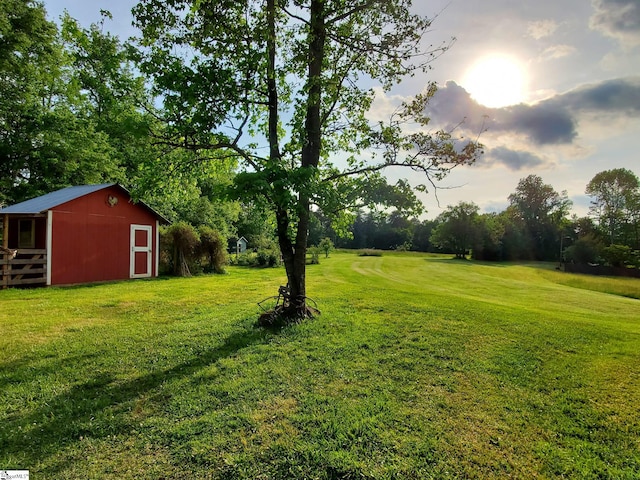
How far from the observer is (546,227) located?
5653 centimetres

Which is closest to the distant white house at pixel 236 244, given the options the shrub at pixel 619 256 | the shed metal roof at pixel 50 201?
the shed metal roof at pixel 50 201

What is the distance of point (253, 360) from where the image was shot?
4.81 m

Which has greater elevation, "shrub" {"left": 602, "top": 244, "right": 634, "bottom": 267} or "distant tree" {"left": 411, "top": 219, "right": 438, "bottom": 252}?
"distant tree" {"left": 411, "top": 219, "right": 438, "bottom": 252}

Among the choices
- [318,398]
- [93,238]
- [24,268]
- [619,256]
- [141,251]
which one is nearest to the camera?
[318,398]

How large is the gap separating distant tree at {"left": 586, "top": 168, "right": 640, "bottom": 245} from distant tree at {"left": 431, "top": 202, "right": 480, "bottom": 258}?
18.0 metres

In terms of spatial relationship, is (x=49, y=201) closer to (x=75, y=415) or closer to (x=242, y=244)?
(x=75, y=415)

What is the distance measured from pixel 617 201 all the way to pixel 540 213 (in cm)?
1143

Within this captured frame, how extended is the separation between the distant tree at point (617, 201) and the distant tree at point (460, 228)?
58.9ft

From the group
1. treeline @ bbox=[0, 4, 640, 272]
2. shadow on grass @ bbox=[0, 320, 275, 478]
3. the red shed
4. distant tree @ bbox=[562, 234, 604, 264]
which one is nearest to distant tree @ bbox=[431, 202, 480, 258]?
distant tree @ bbox=[562, 234, 604, 264]

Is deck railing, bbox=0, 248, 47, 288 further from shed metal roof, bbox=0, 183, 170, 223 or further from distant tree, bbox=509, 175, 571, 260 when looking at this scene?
distant tree, bbox=509, 175, 571, 260

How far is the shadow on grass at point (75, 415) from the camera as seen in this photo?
2.81 meters

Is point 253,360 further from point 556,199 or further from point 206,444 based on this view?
point 556,199

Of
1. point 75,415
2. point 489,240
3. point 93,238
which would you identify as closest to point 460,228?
point 489,240

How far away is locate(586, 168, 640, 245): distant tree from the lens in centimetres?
4653
